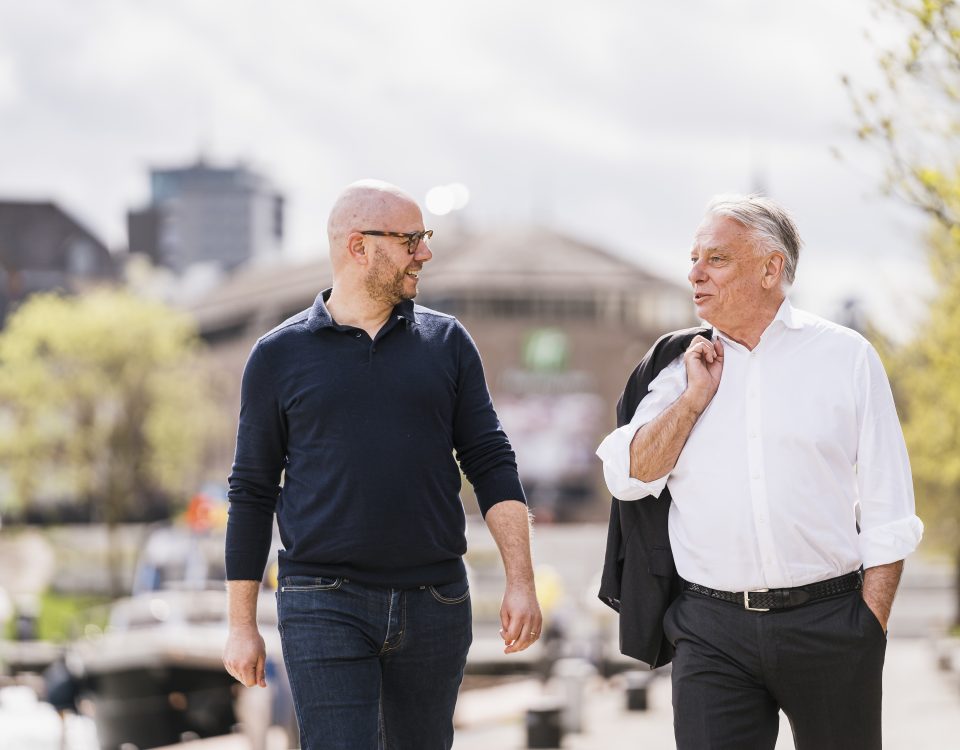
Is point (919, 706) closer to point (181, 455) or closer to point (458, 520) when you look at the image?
point (458, 520)

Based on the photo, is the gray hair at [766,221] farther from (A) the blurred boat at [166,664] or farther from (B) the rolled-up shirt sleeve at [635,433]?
(A) the blurred boat at [166,664]

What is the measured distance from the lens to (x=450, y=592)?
461 centimetres

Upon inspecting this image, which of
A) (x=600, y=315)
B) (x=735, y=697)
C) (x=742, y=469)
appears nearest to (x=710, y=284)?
(x=742, y=469)

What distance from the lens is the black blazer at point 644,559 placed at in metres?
4.50

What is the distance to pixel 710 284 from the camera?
176 inches

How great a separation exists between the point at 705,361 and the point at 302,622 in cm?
132

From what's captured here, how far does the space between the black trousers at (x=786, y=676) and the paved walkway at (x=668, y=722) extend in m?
8.81

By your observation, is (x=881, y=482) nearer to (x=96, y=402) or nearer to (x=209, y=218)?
(x=96, y=402)

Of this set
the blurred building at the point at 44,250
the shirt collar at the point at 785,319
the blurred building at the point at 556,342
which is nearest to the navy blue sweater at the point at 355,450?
the shirt collar at the point at 785,319

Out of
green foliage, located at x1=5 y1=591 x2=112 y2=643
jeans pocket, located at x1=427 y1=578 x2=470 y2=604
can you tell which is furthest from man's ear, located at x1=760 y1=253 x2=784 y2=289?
green foliage, located at x1=5 y1=591 x2=112 y2=643

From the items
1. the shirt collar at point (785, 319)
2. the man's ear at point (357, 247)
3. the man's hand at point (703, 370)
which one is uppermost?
the man's ear at point (357, 247)

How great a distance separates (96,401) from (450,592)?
50.9m

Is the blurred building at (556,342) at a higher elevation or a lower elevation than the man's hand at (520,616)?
lower

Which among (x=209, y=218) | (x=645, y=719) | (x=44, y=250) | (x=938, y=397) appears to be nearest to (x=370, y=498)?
(x=645, y=719)
